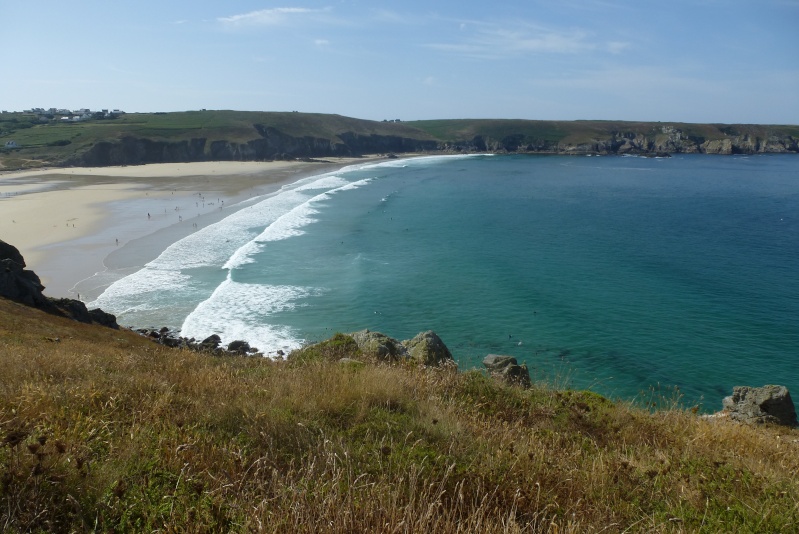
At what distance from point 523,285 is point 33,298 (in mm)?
22041

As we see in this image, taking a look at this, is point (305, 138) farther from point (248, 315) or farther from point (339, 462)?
point (339, 462)

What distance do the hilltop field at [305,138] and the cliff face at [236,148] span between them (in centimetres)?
21

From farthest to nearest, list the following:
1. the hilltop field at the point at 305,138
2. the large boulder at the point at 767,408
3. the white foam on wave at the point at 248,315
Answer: the hilltop field at the point at 305,138 → the white foam on wave at the point at 248,315 → the large boulder at the point at 767,408

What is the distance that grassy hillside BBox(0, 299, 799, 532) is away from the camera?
3.41m

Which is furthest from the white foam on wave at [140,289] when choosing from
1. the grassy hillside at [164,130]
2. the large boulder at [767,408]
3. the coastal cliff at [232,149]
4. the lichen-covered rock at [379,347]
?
the coastal cliff at [232,149]

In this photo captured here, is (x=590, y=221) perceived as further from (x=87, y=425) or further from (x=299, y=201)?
(x=87, y=425)

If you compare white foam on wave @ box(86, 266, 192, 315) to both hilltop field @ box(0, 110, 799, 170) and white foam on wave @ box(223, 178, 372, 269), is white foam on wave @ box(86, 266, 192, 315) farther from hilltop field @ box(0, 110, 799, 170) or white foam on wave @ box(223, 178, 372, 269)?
hilltop field @ box(0, 110, 799, 170)

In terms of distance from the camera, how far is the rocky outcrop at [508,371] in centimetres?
1133

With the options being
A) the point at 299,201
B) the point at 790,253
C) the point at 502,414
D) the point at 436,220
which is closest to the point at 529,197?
the point at 436,220

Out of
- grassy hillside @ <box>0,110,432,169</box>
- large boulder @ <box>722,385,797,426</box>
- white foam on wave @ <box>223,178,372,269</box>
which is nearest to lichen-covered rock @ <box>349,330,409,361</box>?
large boulder @ <box>722,385,797,426</box>

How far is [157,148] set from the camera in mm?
107750

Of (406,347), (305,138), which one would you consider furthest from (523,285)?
(305,138)

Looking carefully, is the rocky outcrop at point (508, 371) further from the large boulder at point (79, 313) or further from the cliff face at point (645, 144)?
the cliff face at point (645, 144)

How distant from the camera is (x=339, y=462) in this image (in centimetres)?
433
